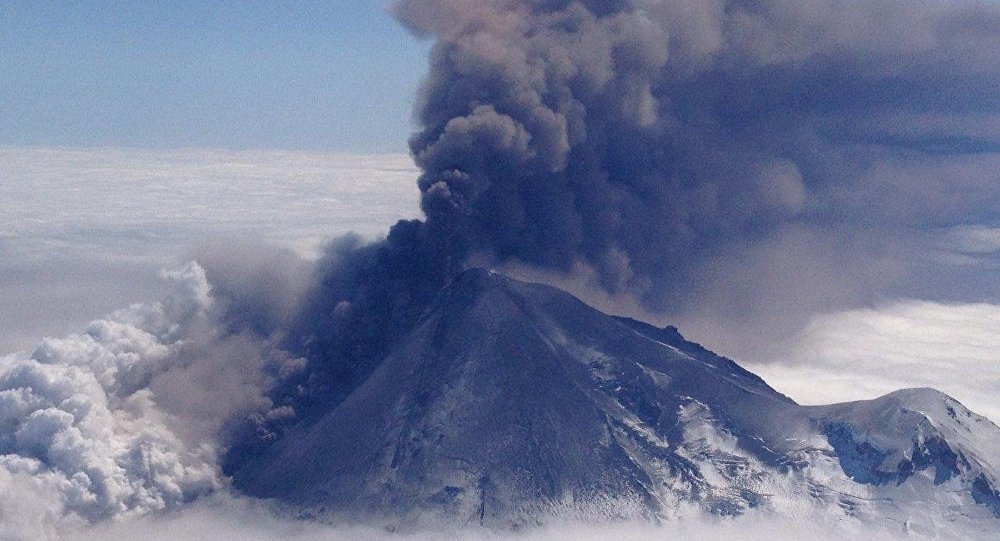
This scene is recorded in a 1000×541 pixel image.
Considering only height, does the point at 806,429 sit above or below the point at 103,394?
above

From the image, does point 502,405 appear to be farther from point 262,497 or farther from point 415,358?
point 262,497

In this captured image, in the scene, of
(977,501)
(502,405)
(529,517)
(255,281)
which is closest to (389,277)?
(255,281)

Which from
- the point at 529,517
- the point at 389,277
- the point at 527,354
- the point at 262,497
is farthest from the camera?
the point at 389,277

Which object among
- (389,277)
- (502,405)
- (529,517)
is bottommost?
(529,517)

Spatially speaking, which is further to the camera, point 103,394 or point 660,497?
point 103,394

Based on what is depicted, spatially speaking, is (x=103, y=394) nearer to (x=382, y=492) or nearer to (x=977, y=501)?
(x=382, y=492)

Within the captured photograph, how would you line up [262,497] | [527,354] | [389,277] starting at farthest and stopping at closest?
[389,277] → [527,354] → [262,497]
